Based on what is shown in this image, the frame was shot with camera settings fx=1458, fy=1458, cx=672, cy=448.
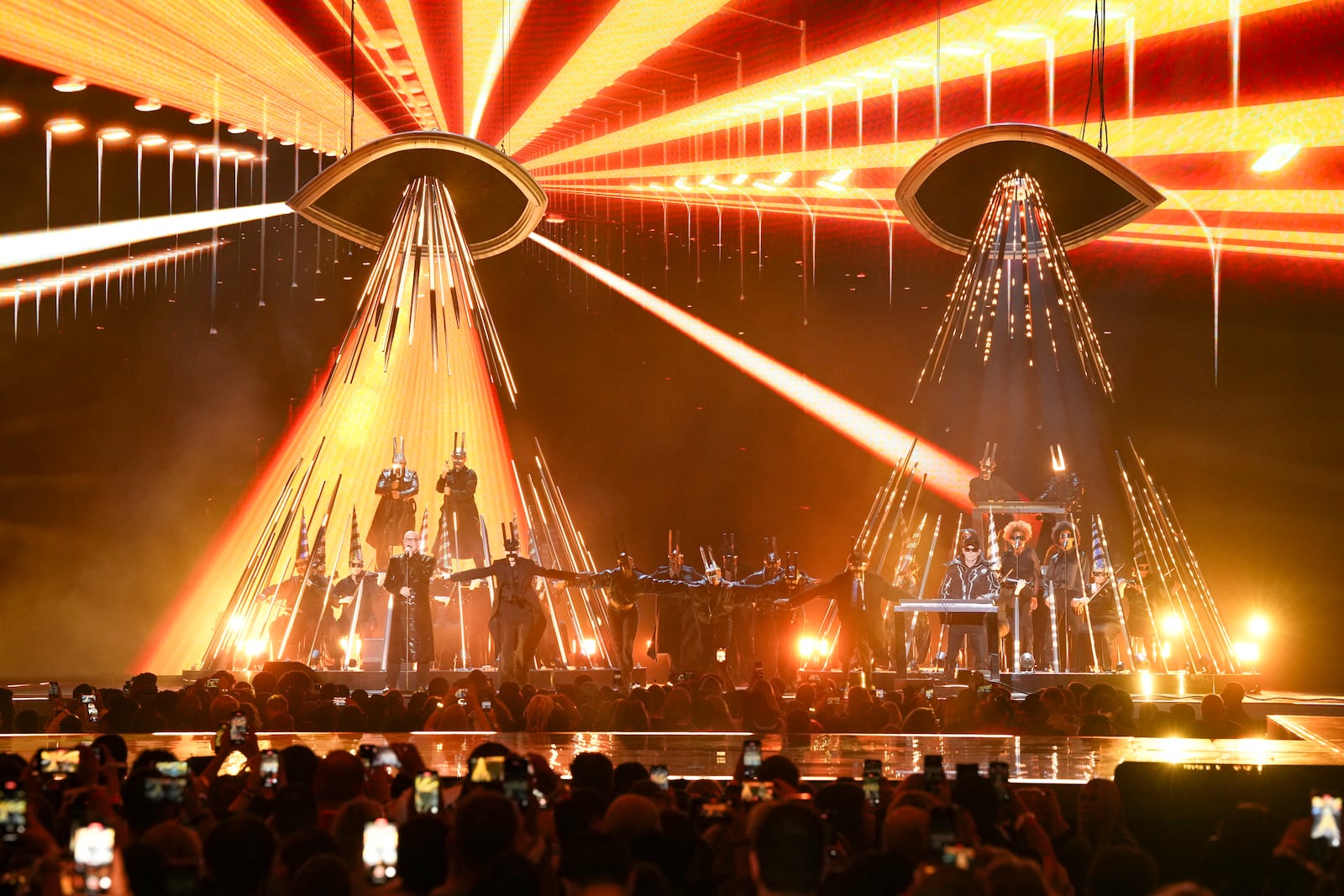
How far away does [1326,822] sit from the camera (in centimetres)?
406

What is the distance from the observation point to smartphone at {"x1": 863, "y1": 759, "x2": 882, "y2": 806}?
4926mm

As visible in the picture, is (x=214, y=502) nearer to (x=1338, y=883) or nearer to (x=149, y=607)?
(x=149, y=607)

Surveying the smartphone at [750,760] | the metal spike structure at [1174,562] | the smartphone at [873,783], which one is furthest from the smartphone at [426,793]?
the metal spike structure at [1174,562]

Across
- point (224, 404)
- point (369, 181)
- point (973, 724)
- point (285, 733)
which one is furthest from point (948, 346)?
point (285, 733)

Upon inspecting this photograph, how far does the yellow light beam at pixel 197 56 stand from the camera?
47.5ft

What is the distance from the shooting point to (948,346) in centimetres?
2008

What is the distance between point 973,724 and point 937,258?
11.9 metres

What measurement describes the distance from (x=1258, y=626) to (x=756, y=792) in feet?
46.9

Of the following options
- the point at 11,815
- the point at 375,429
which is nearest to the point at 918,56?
the point at 375,429

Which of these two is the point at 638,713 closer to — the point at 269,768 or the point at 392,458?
the point at 269,768

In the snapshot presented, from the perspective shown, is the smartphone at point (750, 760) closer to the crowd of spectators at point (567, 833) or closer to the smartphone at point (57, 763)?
the crowd of spectators at point (567, 833)

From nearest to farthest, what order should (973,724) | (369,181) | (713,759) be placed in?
(713,759)
(973,724)
(369,181)

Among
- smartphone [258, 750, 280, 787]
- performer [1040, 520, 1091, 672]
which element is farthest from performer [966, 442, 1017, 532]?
smartphone [258, 750, 280, 787]

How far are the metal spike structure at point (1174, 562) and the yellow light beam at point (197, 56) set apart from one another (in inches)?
422
